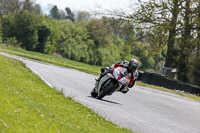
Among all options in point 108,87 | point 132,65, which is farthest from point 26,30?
point 132,65

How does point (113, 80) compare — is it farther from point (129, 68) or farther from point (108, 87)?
point (129, 68)

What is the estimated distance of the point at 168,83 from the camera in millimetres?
27484

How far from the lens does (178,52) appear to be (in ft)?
116

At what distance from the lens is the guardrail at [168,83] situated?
25.3 m

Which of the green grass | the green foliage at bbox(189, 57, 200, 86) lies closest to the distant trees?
the green foliage at bbox(189, 57, 200, 86)

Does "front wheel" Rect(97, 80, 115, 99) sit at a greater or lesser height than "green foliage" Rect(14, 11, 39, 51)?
lesser

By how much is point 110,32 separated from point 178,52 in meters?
7.34

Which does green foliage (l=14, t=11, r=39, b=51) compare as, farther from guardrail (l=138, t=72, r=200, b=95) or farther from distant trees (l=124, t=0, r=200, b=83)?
guardrail (l=138, t=72, r=200, b=95)

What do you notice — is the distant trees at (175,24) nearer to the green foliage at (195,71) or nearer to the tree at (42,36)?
the green foliage at (195,71)

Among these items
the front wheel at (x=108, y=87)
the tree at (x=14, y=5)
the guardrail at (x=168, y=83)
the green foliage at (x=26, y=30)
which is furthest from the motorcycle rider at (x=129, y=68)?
the tree at (x=14, y=5)

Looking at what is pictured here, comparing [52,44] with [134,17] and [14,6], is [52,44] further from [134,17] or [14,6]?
[134,17]

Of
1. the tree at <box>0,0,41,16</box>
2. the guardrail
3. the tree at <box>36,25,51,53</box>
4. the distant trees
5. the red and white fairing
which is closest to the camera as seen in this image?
the red and white fairing

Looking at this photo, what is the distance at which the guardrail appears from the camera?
25.3 meters

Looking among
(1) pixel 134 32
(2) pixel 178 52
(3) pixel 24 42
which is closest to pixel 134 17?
(1) pixel 134 32
